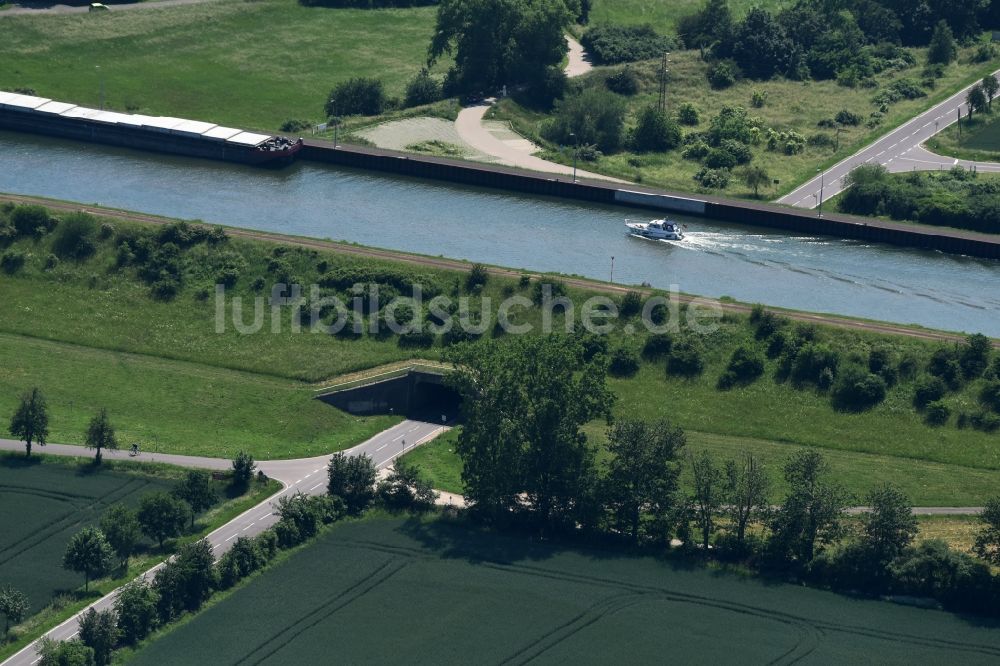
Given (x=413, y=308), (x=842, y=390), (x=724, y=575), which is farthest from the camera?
(x=413, y=308)

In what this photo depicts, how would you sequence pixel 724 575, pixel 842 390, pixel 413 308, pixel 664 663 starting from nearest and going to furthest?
pixel 664 663
pixel 724 575
pixel 842 390
pixel 413 308

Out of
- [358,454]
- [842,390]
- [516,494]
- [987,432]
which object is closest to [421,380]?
[358,454]

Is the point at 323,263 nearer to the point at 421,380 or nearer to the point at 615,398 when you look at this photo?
the point at 421,380

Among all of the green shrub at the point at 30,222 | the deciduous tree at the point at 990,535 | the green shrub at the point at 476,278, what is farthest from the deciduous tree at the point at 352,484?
the green shrub at the point at 30,222

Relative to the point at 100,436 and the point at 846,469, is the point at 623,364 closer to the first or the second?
the point at 846,469

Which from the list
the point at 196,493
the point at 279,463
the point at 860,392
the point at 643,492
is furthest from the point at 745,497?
the point at 196,493

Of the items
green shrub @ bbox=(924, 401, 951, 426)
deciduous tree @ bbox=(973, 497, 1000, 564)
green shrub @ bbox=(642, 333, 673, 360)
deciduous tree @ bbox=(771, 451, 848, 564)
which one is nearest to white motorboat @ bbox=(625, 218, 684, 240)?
green shrub @ bbox=(642, 333, 673, 360)
